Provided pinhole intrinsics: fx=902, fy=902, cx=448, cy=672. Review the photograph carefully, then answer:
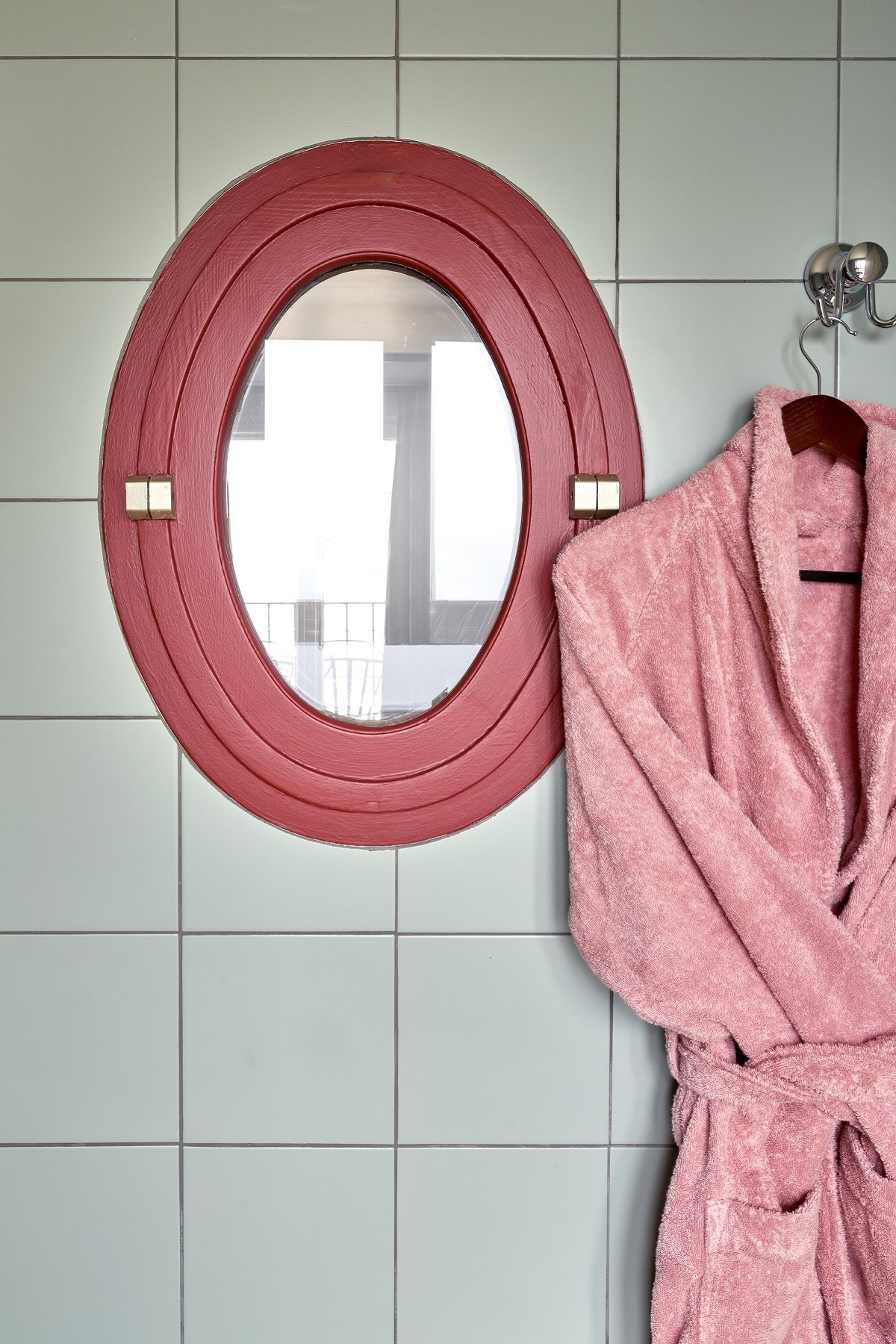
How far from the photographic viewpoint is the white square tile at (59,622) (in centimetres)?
107

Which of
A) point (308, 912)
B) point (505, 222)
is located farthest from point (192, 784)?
point (505, 222)

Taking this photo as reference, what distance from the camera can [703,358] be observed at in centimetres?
106

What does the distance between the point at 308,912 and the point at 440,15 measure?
1.05m

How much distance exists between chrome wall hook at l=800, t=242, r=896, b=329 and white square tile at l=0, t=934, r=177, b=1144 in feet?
3.50

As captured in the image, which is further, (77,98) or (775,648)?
(77,98)

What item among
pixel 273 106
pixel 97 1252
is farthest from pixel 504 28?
pixel 97 1252

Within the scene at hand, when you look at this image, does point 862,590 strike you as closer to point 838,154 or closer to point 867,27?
point 838,154

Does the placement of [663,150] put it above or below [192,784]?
above

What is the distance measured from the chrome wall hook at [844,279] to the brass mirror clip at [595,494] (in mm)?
302

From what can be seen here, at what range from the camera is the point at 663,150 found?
104cm

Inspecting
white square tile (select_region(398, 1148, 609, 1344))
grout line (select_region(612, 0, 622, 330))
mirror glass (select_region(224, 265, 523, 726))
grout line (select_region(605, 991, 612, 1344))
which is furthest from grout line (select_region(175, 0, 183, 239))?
white square tile (select_region(398, 1148, 609, 1344))

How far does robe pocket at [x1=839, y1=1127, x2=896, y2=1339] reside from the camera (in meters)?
0.87

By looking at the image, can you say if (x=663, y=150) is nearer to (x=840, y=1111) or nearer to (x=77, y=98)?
(x=77, y=98)

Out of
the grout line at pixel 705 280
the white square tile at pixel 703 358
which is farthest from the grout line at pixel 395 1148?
the grout line at pixel 705 280
